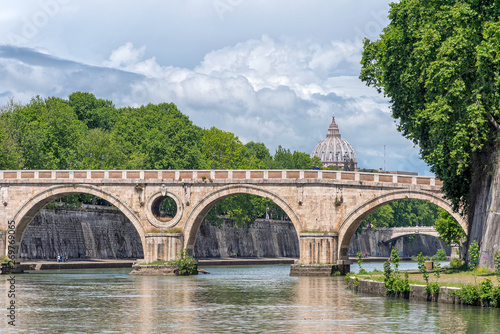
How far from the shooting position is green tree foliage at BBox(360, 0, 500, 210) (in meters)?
35.0

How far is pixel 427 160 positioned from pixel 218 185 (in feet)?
60.8

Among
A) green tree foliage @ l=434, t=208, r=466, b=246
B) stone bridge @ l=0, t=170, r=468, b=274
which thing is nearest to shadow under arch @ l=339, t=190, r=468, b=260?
stone bridge @ l=0, t=170, r=468, b=274

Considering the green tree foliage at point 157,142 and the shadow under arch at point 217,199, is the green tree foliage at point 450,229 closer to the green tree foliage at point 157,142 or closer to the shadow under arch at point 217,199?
the shadow under arch at point 217,199

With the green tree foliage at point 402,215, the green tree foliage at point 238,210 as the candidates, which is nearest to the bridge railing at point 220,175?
the green tree foliage at point 238,210

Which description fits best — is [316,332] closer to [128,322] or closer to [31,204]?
[128,322]

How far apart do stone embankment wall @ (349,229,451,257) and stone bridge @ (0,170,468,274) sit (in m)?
64.5

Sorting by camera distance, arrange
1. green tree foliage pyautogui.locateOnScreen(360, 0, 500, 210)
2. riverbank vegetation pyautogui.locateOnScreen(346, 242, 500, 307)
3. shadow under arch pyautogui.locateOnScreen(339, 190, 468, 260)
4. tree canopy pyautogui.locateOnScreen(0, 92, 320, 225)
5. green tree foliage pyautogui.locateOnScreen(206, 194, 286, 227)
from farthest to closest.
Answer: green tree foliage pyautogui.locateOnScreen(206, 194, 286, 227), tree canopy pyautogui.locateOnScreen(0, 92, 320, 225), shadow under arch pyautogui.locateOnScreen(339, 190, 468, 260), green tree foliage pyautogui.locateOnScreen(360, 0, 500, 210), riverbank vegetation pyautogui.locateOnScreen(346, 242, 500, 307)

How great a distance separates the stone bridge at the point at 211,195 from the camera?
5441cm

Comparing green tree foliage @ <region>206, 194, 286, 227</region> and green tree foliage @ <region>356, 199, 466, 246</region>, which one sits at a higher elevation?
green tree foliage @ <region>356, 199, 466, 246</region>

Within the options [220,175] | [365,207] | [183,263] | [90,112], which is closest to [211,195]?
[220,175]

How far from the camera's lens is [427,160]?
41031 millimetres

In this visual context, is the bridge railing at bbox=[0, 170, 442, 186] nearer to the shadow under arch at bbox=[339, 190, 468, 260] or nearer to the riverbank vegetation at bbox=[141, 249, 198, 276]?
the shadow under arch at bbox=[339, 190, 468, 260]

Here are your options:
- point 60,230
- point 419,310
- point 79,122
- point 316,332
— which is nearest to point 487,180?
point 419,310

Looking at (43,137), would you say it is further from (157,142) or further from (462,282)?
(462,282)
